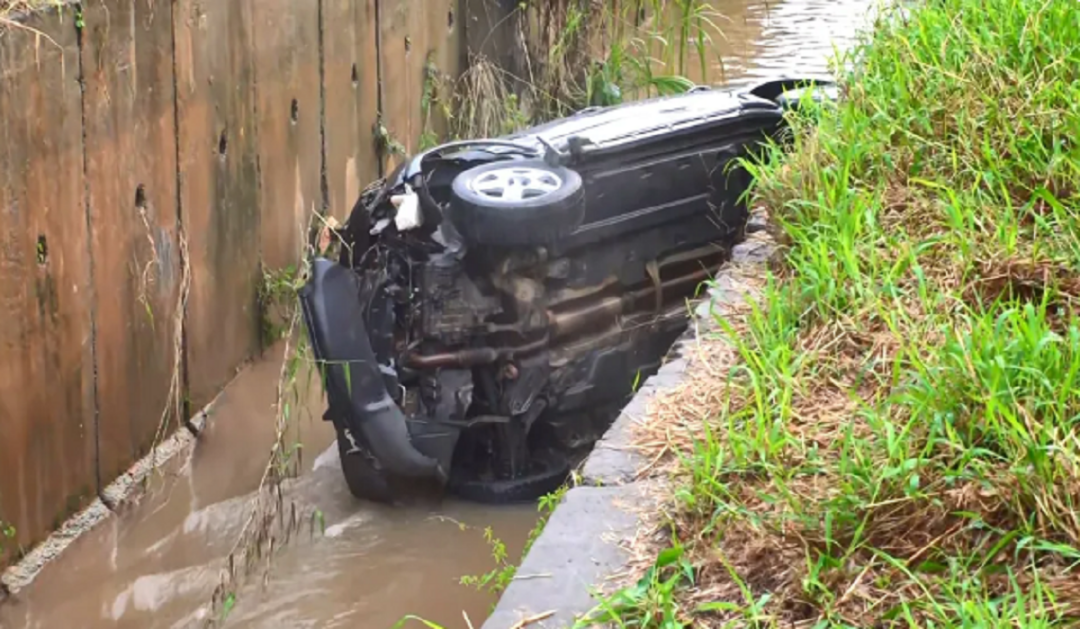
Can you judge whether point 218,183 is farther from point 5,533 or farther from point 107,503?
point 5,533

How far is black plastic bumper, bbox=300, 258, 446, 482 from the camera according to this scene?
17.8ft

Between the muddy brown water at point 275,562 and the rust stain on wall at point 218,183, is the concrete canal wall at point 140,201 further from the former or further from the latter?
the muddy brown water at point 275,562

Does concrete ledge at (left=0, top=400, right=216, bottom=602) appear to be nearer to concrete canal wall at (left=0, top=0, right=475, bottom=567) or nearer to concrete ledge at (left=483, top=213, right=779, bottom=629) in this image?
concrete canal wall at (left=0, top=0, right=475, bottom=567)

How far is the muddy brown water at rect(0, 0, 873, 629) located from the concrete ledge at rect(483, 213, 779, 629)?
5.30 ft

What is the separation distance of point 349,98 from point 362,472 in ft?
9.18

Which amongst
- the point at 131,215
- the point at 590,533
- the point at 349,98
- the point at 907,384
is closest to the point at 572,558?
the point at 590,533

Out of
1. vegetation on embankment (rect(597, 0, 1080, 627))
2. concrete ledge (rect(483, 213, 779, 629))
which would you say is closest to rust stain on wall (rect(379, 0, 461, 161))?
vegetation on embankment (rect(597, 0, 1080, 627))

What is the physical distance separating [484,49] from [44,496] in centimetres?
495

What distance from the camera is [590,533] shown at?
10.5 ft

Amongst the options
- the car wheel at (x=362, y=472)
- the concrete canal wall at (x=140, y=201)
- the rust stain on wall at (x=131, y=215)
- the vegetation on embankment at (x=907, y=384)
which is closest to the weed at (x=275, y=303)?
the concrete canal wall at (x=140, y=201)

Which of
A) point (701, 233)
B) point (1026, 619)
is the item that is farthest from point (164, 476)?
point (1026, 619)

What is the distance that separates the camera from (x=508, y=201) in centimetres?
528

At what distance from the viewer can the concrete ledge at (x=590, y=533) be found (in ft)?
9.73

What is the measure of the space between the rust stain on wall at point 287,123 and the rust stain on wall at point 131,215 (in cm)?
92
